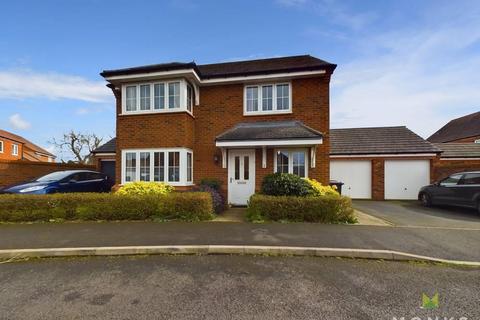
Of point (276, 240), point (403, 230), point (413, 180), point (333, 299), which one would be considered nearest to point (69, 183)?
point (276, 240)

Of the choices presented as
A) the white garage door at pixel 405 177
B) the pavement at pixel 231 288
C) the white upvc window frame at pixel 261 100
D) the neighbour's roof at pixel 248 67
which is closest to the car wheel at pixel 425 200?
the white garage door at pixel 405 177

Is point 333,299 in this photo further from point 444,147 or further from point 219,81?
point 444,147

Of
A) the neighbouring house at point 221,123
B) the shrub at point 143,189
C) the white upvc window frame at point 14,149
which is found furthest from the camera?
the white upvc window frame at point 14,149

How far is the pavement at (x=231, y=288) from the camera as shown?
271 centimetres

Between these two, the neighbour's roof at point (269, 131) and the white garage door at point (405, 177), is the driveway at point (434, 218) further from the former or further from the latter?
the neighbour's roof at point (269, 131)

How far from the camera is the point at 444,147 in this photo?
15383 mm

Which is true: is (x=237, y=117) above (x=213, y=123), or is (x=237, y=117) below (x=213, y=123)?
above

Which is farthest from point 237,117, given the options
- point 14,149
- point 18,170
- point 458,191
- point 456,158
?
point 14,149

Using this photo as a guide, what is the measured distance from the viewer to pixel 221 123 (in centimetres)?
996

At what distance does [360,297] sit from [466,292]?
60.9 inches

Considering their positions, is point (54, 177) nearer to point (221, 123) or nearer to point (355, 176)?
point (221, 123)

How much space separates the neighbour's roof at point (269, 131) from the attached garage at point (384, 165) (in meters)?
5.77

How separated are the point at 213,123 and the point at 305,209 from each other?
17.9 feet

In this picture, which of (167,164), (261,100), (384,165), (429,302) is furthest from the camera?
(384,165)
